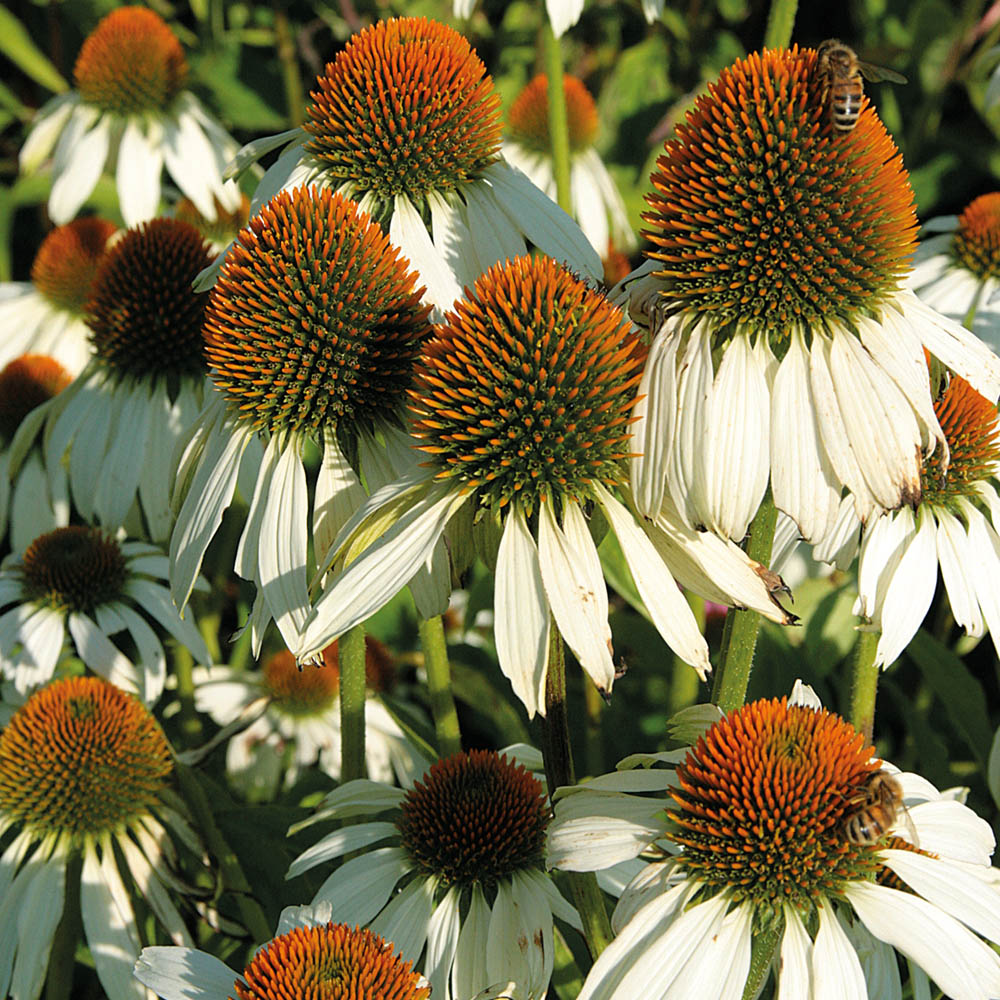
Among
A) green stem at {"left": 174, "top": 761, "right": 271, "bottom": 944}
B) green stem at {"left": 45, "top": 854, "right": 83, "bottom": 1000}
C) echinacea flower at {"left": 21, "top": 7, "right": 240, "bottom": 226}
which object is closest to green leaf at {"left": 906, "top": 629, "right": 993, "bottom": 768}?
green stem at {"left": 174, "top": 761, "right": 271, "bottom": 944}

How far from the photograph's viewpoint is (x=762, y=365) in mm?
1095

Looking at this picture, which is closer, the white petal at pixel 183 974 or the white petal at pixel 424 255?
the white petal at pixel 183 974

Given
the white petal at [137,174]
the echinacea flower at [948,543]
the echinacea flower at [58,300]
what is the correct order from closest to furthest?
the echinacea flower at [948,543] < the white petal at [137,174] < the echinacea flower at [58,300]

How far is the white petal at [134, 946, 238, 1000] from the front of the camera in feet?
3.62

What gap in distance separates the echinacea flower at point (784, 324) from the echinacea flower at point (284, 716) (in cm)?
113

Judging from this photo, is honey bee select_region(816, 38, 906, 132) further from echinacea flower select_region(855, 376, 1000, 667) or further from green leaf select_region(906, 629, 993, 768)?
green leaf select_region(906, 629, 993, 768)

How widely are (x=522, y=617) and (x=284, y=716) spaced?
1.26m

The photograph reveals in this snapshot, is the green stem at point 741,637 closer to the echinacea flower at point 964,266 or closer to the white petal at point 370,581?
the white petal at point 370,581

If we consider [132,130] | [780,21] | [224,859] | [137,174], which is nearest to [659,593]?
[224,859]

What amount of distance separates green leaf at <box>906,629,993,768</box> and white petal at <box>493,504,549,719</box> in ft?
3.10

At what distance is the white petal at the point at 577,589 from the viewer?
1001 millimetres

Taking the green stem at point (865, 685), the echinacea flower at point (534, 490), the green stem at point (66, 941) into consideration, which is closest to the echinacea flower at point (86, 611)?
the green stem at point (66, 941)

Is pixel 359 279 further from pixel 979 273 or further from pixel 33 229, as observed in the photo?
pixel 33 229


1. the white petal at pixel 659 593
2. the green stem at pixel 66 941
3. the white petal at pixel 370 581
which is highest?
the white petal at pixel 370 581
